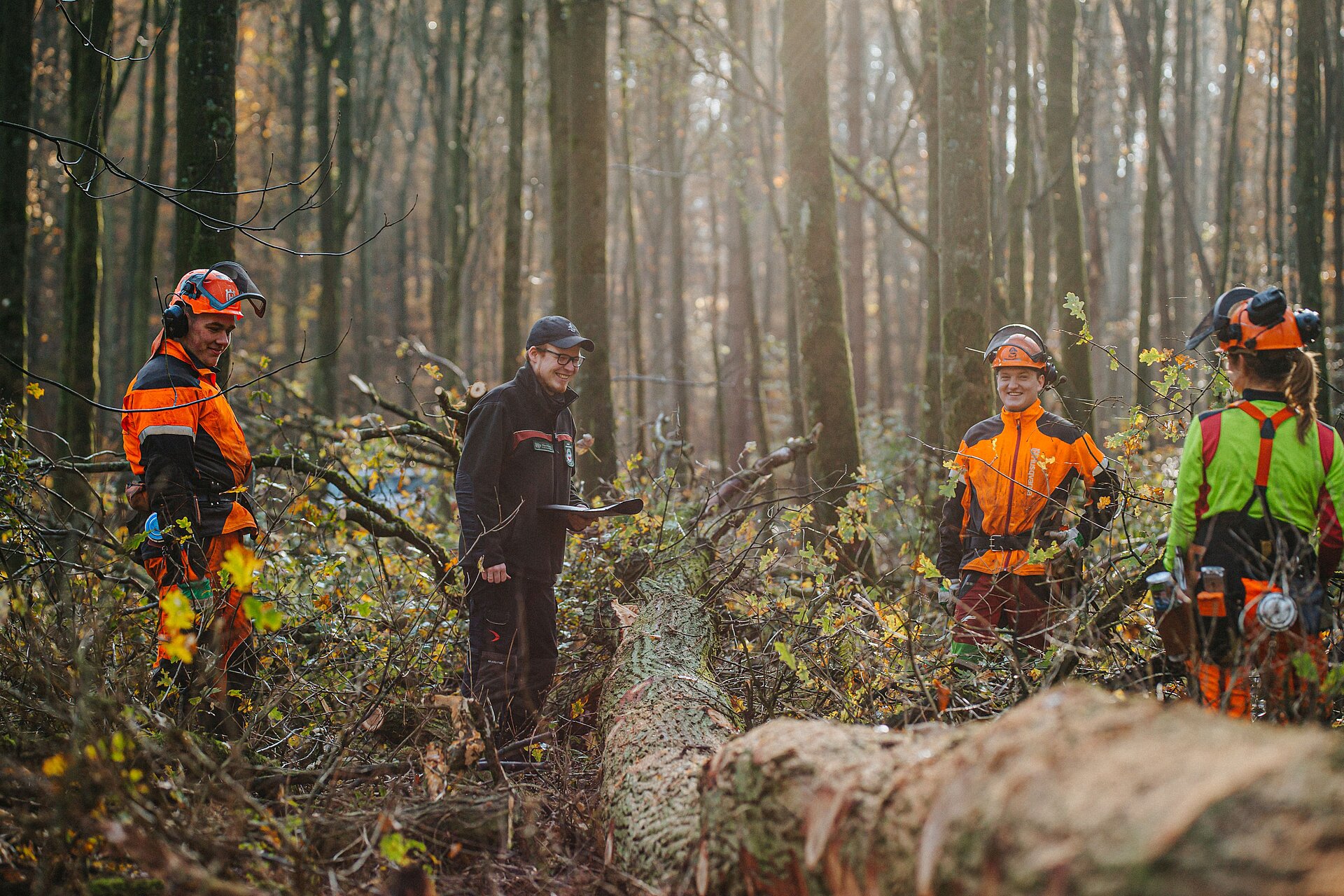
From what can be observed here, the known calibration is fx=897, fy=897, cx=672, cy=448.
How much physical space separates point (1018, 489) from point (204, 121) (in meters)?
5.36

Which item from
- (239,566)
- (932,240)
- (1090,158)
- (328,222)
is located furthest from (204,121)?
(1090,158)

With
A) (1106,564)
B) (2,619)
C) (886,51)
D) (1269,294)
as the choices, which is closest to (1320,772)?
(1269,294)

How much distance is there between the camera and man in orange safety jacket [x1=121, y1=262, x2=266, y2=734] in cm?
400

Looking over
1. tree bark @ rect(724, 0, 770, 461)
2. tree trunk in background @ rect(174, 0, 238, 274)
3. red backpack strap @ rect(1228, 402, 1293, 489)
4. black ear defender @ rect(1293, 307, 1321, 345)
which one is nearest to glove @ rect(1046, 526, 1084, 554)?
red backpack strap @ rect(1228, 402, 1293, 489)

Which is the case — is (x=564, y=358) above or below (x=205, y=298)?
below

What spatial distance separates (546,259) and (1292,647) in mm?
33966

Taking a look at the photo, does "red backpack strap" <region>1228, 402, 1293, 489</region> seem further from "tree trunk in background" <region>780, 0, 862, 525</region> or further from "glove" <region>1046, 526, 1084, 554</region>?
"tree trunk in background" <region>780, 0, 862, 525</region>

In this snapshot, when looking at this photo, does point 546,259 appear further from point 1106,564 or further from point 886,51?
point 1106,564

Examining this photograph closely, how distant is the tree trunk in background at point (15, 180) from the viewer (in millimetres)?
6602

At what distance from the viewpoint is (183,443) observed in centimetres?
411

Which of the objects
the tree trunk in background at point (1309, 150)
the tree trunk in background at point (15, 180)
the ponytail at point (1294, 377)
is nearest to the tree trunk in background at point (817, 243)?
the ponytail at point (1294, 377)

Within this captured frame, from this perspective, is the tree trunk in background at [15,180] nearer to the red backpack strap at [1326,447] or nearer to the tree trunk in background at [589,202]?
the tree trunk in background at [589,202]

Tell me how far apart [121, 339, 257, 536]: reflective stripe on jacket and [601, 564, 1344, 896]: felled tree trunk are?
8.01 feet

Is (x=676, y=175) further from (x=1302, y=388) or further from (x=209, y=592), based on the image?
(x=1302, y=388)
